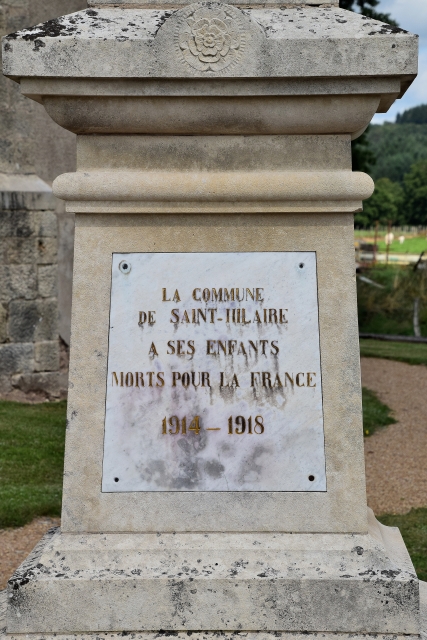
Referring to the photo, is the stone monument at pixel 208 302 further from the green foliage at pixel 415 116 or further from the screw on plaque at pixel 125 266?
the green foliage at pixel 415 116

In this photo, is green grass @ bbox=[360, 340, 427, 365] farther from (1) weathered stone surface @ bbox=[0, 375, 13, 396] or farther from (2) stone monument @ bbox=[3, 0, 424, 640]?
(2) stone monument @ bbox=[3, 0, 424, 640]

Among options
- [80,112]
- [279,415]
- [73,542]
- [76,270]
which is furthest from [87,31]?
[73,542]

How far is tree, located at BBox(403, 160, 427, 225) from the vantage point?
73875mm

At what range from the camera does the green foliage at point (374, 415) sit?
31.7 ft

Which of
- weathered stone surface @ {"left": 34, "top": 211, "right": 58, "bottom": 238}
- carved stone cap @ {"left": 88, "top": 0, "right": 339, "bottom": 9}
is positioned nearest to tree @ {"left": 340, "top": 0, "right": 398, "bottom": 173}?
weathered stone surface @ {"left": 34, "top": 211, "right": 58, "bottom": 238}

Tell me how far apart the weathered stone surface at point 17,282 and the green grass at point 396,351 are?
700 centimetres

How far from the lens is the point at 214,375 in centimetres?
290

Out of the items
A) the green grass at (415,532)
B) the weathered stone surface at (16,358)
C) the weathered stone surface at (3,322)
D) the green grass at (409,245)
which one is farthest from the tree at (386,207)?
the green grass at (415,532)

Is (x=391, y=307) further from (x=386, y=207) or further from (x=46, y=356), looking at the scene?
(x=386, y=207)

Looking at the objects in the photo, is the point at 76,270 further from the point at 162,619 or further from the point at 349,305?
the point at 162,619

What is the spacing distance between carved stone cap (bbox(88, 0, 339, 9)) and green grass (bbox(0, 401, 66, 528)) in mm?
3866

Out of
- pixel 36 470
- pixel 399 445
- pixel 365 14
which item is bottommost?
pixel 36 470

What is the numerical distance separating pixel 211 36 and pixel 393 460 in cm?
629

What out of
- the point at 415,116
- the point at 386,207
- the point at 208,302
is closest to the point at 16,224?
the point at 208,302
